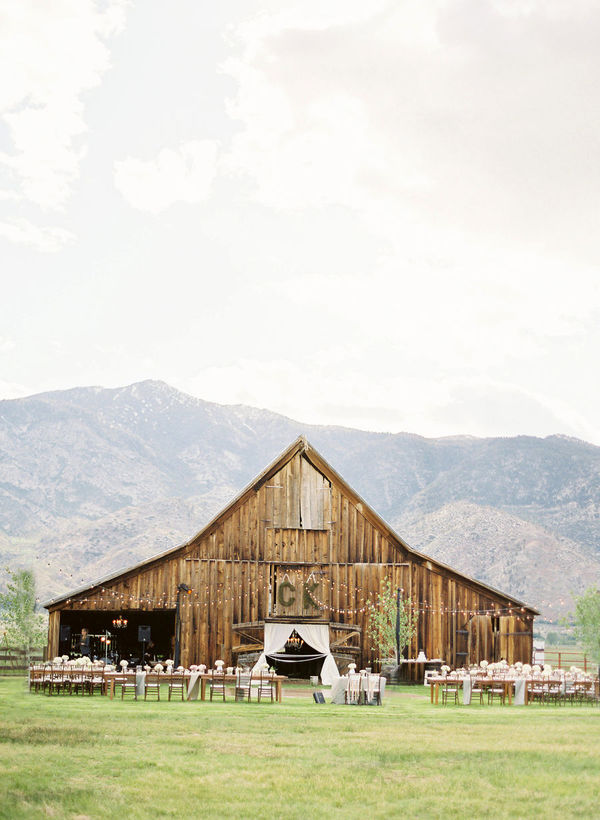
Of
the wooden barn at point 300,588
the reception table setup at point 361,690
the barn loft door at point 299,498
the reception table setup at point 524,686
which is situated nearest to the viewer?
the reception table setup at point 361,690

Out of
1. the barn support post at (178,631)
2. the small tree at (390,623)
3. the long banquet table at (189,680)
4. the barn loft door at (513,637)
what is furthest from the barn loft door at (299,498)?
the long banquet table at (189,680)

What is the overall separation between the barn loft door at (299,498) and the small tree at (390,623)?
3.56m

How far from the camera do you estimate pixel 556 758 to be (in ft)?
48.3

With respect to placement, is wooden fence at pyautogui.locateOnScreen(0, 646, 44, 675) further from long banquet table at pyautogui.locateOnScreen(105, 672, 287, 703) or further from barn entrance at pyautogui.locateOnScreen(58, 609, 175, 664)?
long banquet table at pyautogui.locateOnScreen(105, 672, 287, 703)

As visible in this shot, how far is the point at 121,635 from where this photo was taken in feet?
161

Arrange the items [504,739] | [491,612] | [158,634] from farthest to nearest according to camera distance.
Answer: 1. [158,634]
2. [491,612]
3. [504,739]

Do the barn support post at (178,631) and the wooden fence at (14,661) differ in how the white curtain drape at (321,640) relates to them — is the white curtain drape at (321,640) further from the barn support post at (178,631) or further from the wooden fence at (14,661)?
the wooden fence at (14,661)

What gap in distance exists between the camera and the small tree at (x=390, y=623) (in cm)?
3756

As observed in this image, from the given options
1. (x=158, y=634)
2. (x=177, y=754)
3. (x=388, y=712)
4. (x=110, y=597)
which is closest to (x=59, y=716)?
(x=177, y=754)

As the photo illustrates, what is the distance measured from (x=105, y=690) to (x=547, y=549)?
429 feet

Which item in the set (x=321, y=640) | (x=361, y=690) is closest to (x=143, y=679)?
(x=361, y=690)

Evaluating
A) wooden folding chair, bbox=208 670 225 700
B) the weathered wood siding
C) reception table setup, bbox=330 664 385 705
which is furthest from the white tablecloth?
the weathered wood siding

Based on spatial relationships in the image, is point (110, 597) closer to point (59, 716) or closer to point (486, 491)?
point (59, 716)

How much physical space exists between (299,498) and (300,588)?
3434 mm
